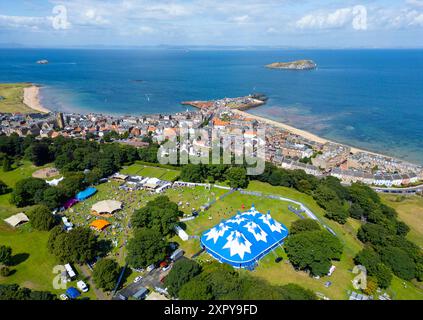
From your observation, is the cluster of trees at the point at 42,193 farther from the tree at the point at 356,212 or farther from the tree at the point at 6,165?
the tree at the point at 356,212

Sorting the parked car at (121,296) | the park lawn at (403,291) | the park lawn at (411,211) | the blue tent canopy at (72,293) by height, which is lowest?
the park lawn at (411,211)

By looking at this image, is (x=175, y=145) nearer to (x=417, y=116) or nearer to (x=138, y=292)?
(x=138, y=292)

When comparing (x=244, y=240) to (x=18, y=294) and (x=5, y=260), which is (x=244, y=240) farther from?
(x=5, y=260)

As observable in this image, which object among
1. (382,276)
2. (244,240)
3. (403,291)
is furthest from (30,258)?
(403,291)

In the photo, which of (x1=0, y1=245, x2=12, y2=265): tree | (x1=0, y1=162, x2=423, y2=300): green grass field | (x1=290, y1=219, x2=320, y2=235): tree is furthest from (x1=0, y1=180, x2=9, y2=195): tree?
(x1=290, y1=219, x2=320, y2=235): tree

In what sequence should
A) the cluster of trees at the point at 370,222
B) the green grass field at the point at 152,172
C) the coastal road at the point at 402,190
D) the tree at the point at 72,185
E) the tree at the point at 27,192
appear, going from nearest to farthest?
the cluster of trees at the point at 370,222
the tree at the point at 27,192
the tree at the point at 72,185
the green grass field at the point at 152,172
the coastal road at the point at 402,190

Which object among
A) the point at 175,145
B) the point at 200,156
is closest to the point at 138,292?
the point at 200,156

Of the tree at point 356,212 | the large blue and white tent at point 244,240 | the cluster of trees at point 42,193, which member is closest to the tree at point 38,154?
the cluster of trees at point 42,193
